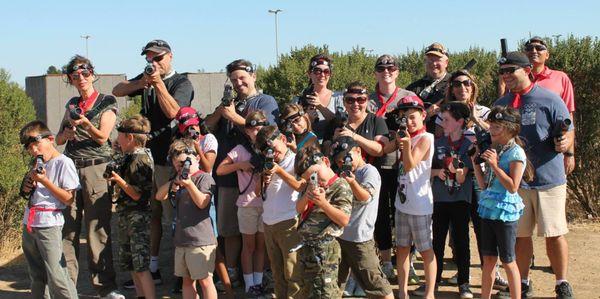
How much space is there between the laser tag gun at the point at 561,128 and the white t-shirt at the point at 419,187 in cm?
107

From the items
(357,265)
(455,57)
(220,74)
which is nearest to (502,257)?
(357,265)

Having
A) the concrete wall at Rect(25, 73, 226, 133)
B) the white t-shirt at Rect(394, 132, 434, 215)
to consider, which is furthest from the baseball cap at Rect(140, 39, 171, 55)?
the concrete wall at Rect(25, 73, 226, 133)

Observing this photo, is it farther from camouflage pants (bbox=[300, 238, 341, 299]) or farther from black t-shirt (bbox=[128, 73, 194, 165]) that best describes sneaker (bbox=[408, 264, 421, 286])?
black t-shirt (bbox=[128, 73, 194, 165])

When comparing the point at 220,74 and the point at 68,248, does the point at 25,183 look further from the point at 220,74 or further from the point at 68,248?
the point at 220,74

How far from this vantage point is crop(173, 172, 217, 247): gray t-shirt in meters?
5.37

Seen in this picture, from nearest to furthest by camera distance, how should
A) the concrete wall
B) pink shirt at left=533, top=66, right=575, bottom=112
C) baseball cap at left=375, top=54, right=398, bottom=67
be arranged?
baseball cap at left=375, top=54, right=398, bottom=67, pink shirt at left=533, top=66, right=575, bottom=112, the concrete wall

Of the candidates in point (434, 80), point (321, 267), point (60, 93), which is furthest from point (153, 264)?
point (60, 93)

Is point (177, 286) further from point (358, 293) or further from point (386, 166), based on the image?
point (386, 166)

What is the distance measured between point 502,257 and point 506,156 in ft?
2.58

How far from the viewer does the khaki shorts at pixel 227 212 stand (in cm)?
615

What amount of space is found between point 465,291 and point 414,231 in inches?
34.2

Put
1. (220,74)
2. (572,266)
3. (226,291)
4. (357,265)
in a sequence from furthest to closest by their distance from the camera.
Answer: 1. (220,74)
2. (572,266)
3. (226,291)
4. (357,265)

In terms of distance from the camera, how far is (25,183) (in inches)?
218

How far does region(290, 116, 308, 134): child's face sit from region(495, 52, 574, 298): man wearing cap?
175cm
